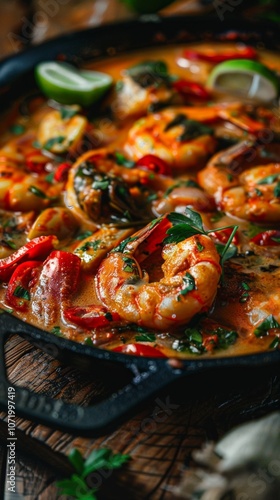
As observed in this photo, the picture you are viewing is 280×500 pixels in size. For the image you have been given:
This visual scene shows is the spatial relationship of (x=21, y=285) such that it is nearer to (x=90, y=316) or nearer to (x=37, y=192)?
(x=90, y=316)

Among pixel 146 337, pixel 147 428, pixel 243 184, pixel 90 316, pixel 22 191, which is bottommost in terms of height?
pixel 147 428

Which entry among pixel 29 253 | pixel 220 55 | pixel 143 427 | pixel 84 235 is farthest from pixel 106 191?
pixel 220 55

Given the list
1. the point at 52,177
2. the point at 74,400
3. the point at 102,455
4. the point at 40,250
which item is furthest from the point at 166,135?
the point at 102,455

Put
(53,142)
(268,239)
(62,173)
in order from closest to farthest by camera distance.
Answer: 1. (268,239)
2. (62,173)
3. (53,142)

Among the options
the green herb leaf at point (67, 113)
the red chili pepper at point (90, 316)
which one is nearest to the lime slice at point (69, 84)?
the green herb leaf at point (67, 113)

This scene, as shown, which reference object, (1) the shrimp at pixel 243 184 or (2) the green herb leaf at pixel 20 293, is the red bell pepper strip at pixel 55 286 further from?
(1) the shrimp at pixel 243 184

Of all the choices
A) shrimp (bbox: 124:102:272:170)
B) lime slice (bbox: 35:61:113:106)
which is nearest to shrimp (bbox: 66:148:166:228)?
shrimp (bbox: 124:102:272:170)
